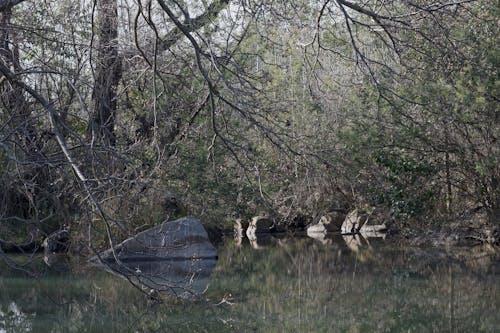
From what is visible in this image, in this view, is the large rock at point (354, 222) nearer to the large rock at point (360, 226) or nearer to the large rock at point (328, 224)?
the large rock at point (360, 226)

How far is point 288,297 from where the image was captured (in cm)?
1085

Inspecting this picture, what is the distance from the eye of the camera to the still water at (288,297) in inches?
346

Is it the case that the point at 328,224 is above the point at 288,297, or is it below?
above

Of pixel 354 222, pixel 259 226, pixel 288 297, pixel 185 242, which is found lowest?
pixel 288 297

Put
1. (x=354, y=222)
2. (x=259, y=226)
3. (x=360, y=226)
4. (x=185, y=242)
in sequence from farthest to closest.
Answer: (x=259, y=226), (x=354, y=222), (x=360, y=226), (x=185, y=242)

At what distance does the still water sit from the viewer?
8.78m

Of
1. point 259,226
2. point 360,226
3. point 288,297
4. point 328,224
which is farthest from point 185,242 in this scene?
point 328,224

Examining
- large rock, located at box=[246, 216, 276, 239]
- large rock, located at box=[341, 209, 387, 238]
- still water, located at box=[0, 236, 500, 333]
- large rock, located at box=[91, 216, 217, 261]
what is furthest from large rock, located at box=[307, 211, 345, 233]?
large rock, located at box=[91, 216, 217, 261]

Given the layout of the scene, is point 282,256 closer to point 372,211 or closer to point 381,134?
point 381,134

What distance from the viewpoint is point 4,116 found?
852 centimetres

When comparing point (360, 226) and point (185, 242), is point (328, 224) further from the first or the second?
point (185, 242)

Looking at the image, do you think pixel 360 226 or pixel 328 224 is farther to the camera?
pixel 328 224

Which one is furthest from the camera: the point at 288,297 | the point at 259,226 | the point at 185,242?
the point at 259,226

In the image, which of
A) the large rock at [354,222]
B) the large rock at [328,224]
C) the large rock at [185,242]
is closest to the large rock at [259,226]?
the large rock at [328,224]
